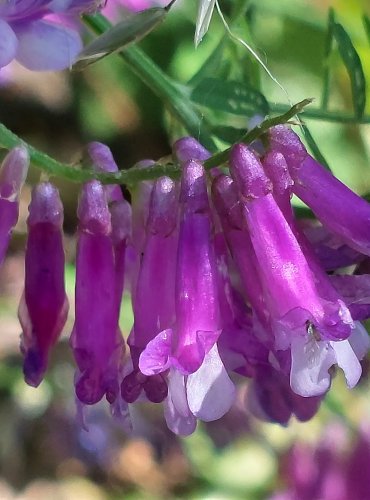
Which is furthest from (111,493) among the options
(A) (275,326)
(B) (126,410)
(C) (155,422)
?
(A) (275,326)

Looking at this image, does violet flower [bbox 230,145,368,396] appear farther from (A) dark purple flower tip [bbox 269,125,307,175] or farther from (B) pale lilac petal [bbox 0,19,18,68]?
(B) pale lilac petal [bbox 0,19,18,68]

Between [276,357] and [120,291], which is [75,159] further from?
[276,357]

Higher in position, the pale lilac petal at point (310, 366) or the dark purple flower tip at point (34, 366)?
the dark purple flower tip at point (34, 366)

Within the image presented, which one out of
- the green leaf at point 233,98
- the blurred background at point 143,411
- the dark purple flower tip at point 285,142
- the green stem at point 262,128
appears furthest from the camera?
the blurred background at point 143,411

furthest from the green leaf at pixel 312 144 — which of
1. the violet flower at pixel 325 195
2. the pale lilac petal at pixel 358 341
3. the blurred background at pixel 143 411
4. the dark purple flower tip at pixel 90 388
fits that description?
the blurred background at pixel 143 411

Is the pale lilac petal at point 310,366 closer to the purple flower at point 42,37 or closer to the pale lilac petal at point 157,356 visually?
the pale lilac petal at point 157,356

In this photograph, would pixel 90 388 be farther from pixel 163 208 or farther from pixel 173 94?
pixel 173 94

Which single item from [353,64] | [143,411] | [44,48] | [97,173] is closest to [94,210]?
[97,173]
